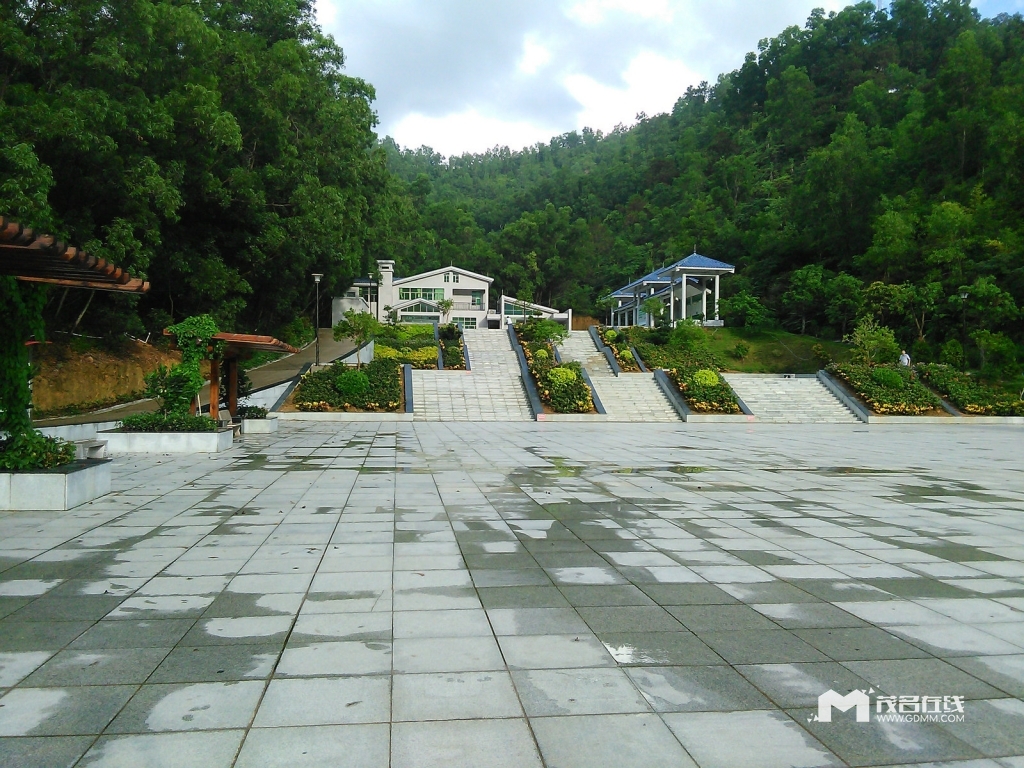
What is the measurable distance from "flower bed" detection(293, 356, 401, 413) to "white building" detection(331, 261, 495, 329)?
1119 inches

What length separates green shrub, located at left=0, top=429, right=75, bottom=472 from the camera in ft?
22.2

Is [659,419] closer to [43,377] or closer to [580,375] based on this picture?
[580,375]

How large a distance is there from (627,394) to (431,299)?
31364 millimetres

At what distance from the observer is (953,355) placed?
1040 inches

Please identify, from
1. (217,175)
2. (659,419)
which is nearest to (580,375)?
(659,419)

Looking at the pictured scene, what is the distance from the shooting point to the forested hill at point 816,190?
30703 mm

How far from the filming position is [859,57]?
59.9 metres

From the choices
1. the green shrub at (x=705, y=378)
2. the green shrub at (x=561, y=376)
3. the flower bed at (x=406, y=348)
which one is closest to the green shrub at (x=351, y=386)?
the flower bed at (x=406, y=348)

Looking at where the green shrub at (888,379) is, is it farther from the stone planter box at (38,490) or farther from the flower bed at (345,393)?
the stone planter box at (38,490)

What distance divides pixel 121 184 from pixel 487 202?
64608 millimetres

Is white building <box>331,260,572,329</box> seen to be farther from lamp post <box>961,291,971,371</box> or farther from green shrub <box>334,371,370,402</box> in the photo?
green shrub <box>334,371,370,402</box>

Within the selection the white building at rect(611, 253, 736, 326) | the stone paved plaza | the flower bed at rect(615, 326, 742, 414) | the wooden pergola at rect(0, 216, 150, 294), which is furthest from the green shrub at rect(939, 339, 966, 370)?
the wooden pergola at rect(0, 216, 150, 294)

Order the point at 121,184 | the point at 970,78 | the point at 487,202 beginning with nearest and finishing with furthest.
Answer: the point at 121,184
the point at 970,78
the point at 487,202

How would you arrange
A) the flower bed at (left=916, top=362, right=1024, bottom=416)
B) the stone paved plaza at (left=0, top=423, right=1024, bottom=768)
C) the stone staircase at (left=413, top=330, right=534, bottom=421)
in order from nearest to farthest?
the stone paved plaza at (left=0, top=423, right=1024, bottom=768) < the stone staircase at (left=413, top=330, right=534, bottom=421) < the flower bed at (left=916, top=362, right=1024, bottom=416)
